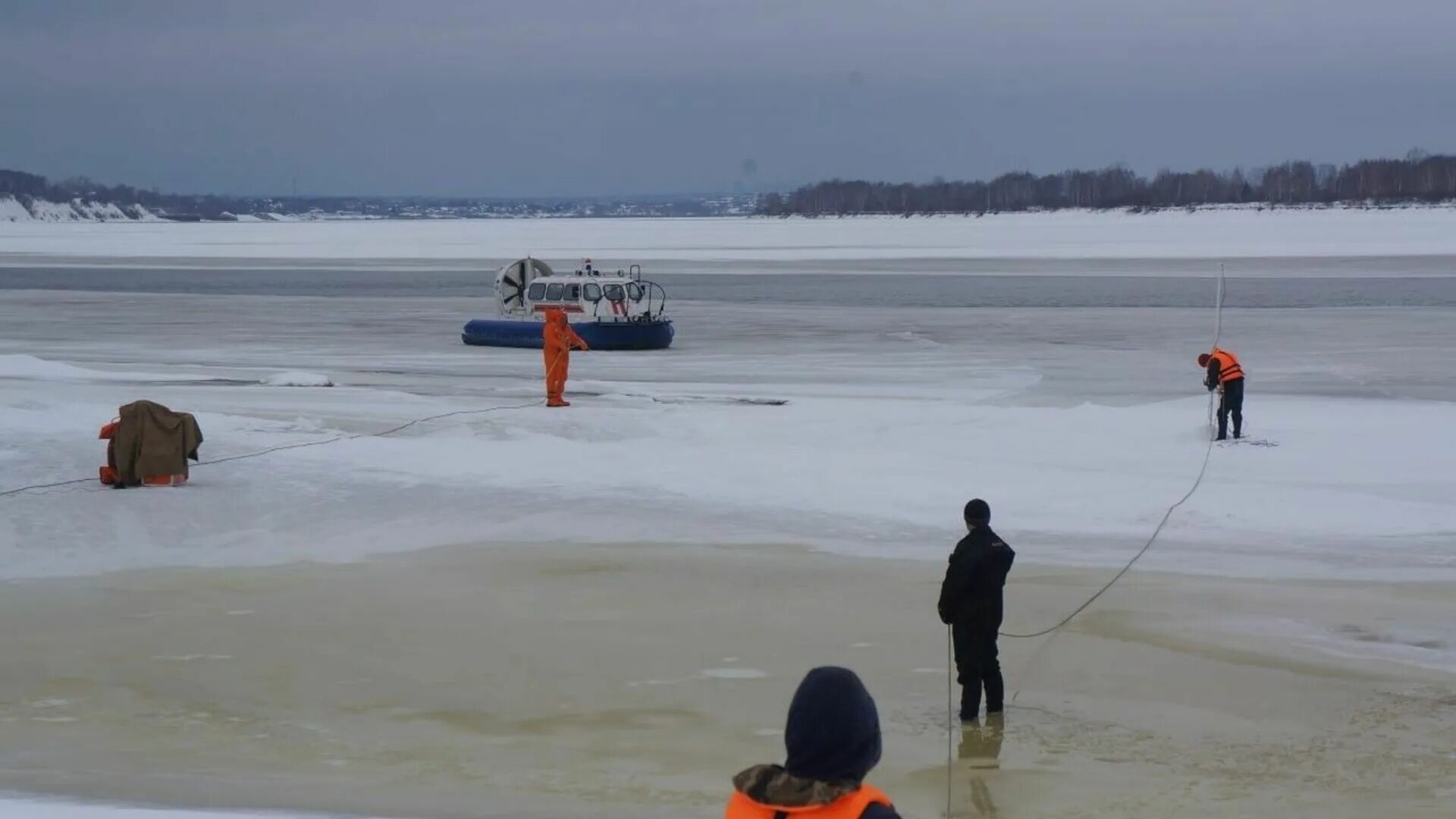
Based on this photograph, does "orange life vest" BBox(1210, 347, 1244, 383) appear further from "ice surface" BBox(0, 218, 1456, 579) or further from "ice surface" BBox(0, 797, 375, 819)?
"ice surface" BBox(0, 797, 375, 819)

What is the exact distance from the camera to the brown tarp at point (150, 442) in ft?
42.4

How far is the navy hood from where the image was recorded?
2.68 meters

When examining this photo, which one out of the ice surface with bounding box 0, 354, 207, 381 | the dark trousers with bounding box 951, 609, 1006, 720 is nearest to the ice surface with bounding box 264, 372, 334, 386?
the ice surface with bounding box 0, 354, 207, 381

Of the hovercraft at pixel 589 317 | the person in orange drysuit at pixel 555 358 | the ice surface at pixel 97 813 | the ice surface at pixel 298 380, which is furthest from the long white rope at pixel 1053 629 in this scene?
the hovercraft at pixel 589 317

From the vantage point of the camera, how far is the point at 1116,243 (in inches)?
3081

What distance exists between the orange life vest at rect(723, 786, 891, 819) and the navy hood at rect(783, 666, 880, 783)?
0.04 m

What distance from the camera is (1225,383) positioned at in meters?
14.3

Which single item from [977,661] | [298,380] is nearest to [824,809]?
[977,661]

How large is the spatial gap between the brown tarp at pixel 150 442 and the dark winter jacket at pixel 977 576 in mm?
8025

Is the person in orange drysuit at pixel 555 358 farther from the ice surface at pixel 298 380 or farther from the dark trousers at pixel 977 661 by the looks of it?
the dark trousers at pixel 977 661

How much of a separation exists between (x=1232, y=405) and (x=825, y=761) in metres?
12.4

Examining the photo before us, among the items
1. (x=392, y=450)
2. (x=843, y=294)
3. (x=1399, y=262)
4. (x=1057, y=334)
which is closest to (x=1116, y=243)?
(x=1399, y=262)

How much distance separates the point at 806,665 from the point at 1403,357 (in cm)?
1662

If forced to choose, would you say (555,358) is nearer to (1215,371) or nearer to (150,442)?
(150,442)
